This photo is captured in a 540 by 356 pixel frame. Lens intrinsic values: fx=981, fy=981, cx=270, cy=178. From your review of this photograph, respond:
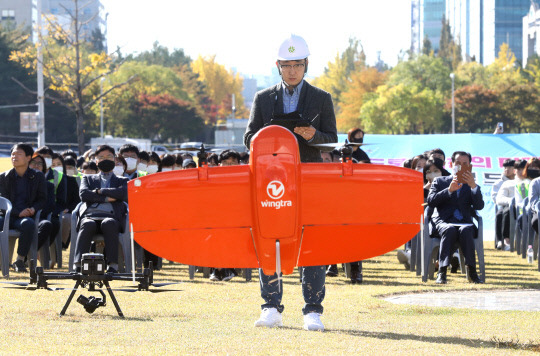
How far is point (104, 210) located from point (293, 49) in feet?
18.2

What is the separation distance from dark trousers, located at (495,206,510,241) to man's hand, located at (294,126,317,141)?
11.7 m

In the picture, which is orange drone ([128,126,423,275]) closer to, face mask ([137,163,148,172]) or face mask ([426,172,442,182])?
face mask ([426,172,442,182])

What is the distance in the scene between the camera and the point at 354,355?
6.22 metres

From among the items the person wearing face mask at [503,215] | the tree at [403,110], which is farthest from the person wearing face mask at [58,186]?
the tree at [403,110]

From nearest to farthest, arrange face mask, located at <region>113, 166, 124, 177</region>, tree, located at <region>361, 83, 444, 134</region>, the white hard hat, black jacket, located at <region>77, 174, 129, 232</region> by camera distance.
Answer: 1. the white hard hat
2. black jacket, located at <region>77, 174, 129, 232</region>
3. face mask, located at <region>113, 166, 124, 177</region>
4. tree, located at <region>361, 83, 444, 134</region>

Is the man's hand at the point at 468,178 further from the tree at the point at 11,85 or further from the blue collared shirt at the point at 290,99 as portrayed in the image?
the tree at the point at 11,85

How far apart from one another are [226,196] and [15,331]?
2277 mm

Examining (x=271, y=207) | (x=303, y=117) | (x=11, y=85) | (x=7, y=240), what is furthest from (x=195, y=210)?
(x=11, y=85)

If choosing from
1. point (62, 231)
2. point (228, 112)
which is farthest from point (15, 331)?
point (228, 112)

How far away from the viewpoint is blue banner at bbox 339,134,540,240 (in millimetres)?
21391

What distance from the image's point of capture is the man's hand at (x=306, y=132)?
22.3ft

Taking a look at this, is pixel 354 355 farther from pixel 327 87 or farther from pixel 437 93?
pixel 327 87

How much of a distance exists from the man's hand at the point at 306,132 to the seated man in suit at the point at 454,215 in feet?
17.8

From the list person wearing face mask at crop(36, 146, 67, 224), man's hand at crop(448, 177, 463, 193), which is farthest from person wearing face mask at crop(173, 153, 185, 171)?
man's hand at crop(448, 177, 463, 193)
